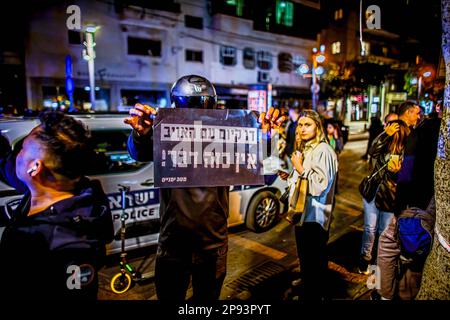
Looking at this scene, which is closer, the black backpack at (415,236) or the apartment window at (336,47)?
the black backpack at (415,236)

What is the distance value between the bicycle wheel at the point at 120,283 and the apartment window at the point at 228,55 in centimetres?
2083

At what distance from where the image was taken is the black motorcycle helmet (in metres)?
2.53

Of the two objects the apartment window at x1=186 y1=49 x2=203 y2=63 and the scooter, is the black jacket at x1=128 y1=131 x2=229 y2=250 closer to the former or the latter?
the scooter

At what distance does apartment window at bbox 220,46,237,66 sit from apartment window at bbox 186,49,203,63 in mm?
1702

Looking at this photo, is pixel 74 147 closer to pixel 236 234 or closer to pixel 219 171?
pixel 219 171

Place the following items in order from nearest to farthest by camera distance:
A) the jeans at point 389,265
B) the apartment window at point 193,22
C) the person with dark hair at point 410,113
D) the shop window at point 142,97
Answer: the jeans at point 389,265, the person with dark hair at point 410,113, the shop window at point 142,97, the apartment window at point 193,22

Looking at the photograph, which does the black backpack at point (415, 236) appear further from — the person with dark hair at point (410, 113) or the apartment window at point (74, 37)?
the apartment window at point (74, 37)

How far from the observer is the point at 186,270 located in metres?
2.46

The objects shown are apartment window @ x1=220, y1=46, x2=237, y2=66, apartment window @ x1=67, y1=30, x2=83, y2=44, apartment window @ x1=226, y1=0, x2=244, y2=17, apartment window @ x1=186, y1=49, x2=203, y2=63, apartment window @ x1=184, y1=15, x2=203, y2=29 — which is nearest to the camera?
apartment window @ x1=67, y1=30, x2=83, y2=44

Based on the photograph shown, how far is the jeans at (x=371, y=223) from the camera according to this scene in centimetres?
414

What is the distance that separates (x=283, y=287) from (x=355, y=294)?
33.1 inches

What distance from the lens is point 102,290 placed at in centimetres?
392

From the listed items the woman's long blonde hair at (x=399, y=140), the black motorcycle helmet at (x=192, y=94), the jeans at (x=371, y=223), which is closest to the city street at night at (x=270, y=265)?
the jeans at (x=371, y=223)

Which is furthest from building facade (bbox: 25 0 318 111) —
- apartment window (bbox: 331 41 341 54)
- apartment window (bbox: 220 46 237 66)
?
apartment window (bbox: 331 41 341 54)
